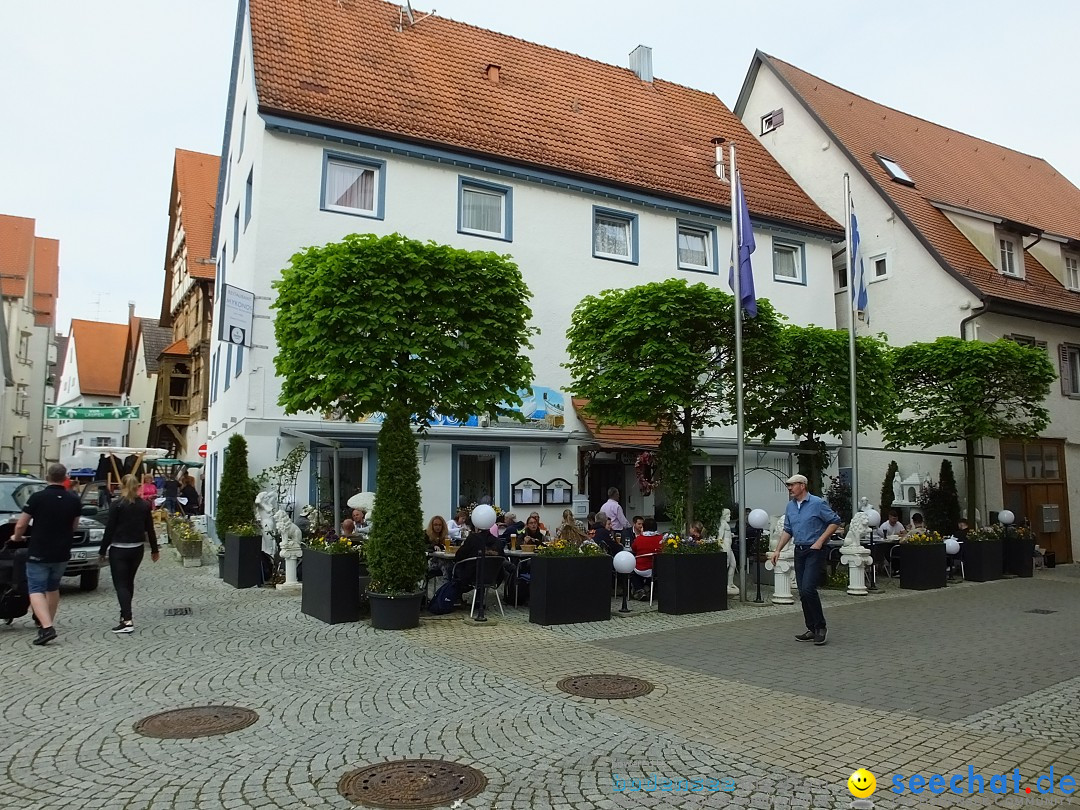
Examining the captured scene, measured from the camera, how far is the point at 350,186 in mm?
17391

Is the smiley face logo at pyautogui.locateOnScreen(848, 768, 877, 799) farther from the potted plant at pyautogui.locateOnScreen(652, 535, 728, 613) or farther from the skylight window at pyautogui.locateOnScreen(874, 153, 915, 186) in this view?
the skylight window at pyautogui.locateOnScreen(874, 153, 915, 186)

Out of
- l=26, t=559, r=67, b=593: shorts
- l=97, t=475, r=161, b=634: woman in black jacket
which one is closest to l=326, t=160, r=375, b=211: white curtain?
l=97, t=475, r=161, b=634: woman in black jacket

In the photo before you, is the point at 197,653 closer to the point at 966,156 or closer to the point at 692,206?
the point at 692,206

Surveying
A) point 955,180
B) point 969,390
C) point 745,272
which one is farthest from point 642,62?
point 745,272

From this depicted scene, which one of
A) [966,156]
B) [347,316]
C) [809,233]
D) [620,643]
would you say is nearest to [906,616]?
[620,643]

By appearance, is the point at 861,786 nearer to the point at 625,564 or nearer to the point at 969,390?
the point at 625,564

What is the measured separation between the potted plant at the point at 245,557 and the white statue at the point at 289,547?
69cm

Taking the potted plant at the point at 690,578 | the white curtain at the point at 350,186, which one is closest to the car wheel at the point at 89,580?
the white curtain at the point at 350,186

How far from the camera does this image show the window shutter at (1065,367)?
2264 centimetres

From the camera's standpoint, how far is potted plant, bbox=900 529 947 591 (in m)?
14.4

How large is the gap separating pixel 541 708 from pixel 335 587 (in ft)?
15.1

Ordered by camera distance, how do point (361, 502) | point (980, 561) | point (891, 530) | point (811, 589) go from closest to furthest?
point (811, 589)
point (361, 502)
point (980, 561)
point (891, 530)

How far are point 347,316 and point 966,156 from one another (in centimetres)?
2667

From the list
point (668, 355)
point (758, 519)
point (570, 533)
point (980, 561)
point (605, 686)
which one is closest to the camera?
point (605, 686)
